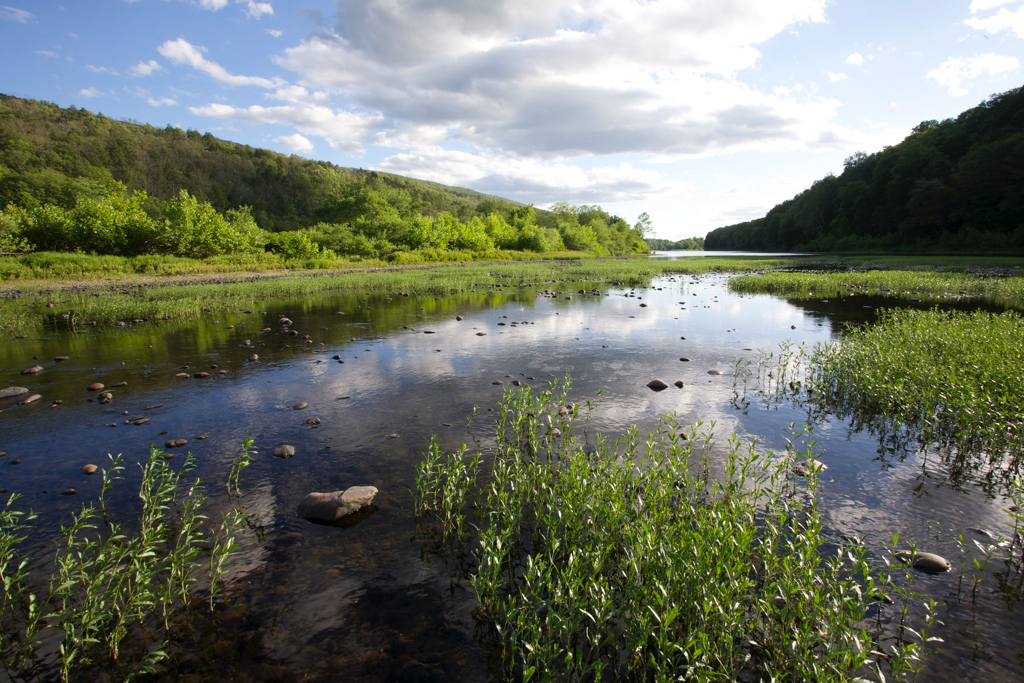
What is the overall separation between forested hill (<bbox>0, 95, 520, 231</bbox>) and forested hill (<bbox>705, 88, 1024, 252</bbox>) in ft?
335

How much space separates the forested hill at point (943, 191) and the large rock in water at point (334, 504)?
3702 inches

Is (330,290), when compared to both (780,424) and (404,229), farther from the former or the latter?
(404,229)

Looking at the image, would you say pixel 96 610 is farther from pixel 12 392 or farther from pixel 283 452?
pixel 12 392

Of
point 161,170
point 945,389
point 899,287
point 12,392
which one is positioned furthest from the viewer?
point 161,170

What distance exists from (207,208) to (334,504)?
6915cm

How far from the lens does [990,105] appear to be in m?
87.4

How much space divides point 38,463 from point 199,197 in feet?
504

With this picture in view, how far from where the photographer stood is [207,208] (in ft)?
206

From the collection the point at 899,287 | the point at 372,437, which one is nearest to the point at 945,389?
the point at 372,437

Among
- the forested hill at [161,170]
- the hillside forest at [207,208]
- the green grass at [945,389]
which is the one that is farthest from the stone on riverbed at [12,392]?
the forested hill at [161,170]

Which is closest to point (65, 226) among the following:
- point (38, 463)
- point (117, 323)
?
point (117, 323)

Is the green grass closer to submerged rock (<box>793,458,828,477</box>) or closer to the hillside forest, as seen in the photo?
submerged rock (<box>793,458,828,477</box>)

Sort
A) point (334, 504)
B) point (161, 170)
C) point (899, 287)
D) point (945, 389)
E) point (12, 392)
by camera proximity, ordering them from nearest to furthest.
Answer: point (334, 504), point (945, 389), point (12, 392), point (899, 287), point (161, 170)

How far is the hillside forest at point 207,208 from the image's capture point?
55562mm
